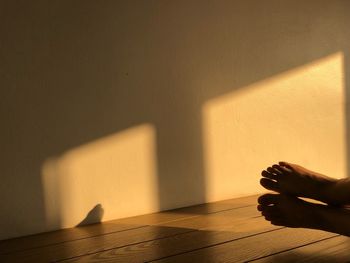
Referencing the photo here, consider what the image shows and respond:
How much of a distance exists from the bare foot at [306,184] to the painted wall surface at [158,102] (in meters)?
0.51

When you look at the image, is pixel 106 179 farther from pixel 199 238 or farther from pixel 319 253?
pixel 319 253

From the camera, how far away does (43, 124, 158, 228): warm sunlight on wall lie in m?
1.74

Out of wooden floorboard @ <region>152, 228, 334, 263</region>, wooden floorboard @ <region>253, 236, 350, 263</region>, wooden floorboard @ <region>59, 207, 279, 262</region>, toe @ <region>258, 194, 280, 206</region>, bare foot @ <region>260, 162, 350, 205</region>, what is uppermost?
bare foot @ <region>260, 162, 350, 205</region>

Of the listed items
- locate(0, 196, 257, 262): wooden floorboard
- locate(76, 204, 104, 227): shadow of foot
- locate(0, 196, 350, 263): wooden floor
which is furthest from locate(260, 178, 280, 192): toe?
locate(76, 204, 104, 227): shadow of foot

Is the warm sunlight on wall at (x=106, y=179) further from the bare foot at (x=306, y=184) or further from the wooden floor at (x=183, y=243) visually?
the bare foot at (x=306, y=184)

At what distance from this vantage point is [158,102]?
196 cm

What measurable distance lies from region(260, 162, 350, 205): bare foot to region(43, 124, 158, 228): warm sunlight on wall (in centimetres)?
Answer: 52

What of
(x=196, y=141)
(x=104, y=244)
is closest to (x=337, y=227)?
(x=104, y=244)

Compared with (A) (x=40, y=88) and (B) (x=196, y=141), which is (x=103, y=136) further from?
(B) (x=196, y=141)

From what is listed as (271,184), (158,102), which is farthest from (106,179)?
(271,184)

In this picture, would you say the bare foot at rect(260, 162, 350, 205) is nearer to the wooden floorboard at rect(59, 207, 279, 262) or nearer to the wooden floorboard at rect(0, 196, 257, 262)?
the wooden floorboard at rect(59, 207, 279, 262)

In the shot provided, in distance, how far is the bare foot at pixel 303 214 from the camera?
1.31m

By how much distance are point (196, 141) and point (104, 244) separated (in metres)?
0.71

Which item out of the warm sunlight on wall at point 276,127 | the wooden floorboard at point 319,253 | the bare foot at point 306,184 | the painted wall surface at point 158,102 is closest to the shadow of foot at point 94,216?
the painted wall surface at point 158,102
